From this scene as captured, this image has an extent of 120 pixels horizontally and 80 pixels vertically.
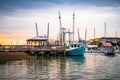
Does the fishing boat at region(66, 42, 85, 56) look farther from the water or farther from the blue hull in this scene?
the water

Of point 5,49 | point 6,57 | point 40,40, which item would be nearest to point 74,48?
point 40,40

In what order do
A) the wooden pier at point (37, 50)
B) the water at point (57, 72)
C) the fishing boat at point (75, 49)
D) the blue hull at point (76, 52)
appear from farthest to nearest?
the blue hull at point (76, 52) < the fishing boat at point (75, 49) < the wooden pier at point (37, 50) < the water at point (57, 72)

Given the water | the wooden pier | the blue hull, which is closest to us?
the water

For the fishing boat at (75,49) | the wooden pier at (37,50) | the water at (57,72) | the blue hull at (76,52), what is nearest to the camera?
the water at (57,72)

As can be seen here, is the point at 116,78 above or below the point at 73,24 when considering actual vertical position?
below

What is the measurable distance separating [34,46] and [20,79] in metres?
72.2

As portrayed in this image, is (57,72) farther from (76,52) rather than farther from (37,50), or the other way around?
A: (76,52)

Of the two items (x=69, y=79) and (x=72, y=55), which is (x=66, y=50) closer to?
(x=72, y=55)

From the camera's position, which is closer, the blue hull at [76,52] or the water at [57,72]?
the water at [57,72]

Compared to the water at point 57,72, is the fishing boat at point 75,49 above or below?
above

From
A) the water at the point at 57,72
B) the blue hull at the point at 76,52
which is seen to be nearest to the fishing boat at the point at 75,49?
the blue hull at the point at 76,52

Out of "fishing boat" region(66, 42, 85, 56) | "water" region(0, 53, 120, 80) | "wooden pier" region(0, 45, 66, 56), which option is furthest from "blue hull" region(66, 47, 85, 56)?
"water" region(0, 53, 120, 80)

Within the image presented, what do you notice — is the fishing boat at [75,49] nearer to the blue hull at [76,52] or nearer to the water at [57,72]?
the blue hull at [76,52]

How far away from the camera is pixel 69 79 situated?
127ft
